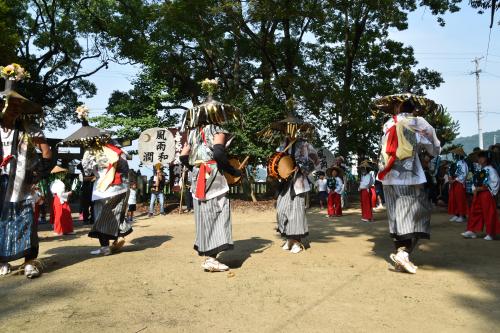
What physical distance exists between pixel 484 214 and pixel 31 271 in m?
7.61

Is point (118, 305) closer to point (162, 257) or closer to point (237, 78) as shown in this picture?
point (162, 257)

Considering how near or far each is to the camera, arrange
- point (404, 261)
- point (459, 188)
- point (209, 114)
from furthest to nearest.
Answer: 1. point (459, 188)
2. point (209, 114)
3. point (404, 261)

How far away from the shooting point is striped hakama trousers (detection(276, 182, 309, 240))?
6961 mm

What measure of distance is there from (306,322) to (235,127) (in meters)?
14.2

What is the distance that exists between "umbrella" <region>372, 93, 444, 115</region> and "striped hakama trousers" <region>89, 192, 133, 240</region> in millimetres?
4267

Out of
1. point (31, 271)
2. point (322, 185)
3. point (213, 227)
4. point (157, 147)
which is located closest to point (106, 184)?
point (31, 271)

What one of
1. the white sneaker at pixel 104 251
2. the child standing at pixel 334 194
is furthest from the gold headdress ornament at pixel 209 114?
the child standing at pixel 334 194

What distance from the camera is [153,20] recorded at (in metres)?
18.8

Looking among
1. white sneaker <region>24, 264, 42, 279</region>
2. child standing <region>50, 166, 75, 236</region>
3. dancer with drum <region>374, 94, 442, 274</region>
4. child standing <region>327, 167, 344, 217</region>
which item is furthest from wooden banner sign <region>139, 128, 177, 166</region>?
dancer with drum <region>374, 94, 442, 274</region>

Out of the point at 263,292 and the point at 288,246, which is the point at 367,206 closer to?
the point at 288,246

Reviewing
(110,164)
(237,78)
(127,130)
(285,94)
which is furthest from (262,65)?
(110,164)

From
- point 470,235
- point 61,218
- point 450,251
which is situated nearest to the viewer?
point 450,251

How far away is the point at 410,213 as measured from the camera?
215 inches

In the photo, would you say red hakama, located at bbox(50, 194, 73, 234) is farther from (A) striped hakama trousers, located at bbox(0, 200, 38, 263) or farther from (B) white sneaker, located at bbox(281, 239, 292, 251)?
(B) white sneaker, located at bbox(281, 239, 292, 251)
